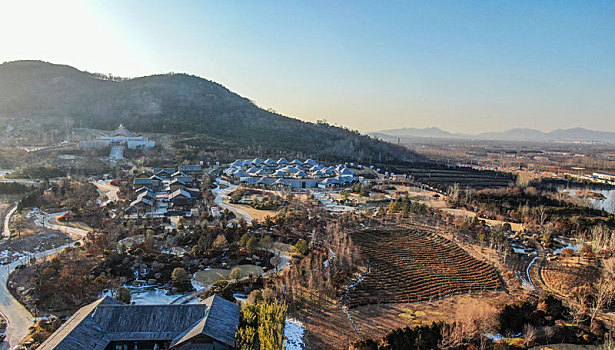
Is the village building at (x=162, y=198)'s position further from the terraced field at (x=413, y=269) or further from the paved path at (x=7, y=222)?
the terraced field at (x=413, y=269)

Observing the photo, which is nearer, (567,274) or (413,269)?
(413,269)

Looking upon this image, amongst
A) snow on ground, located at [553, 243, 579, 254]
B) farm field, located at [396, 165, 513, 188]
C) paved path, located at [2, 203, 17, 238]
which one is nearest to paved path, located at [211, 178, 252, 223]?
paved path, located at [2, 203, 17, 238]

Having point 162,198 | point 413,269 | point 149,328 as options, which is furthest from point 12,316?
point 413,269

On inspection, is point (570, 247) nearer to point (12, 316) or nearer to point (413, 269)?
point (413, 269)

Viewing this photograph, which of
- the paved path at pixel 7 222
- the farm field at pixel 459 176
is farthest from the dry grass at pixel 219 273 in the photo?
the farm field at pixel 459 176

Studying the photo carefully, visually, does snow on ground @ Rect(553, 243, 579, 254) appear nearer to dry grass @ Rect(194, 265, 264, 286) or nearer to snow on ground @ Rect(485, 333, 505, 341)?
snow on ground @ Rect(485, 333, 505, 341)

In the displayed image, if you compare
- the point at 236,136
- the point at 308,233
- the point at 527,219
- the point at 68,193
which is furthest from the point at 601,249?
the point at 236,136

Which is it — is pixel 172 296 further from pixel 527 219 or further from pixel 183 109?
pixel 183 109
